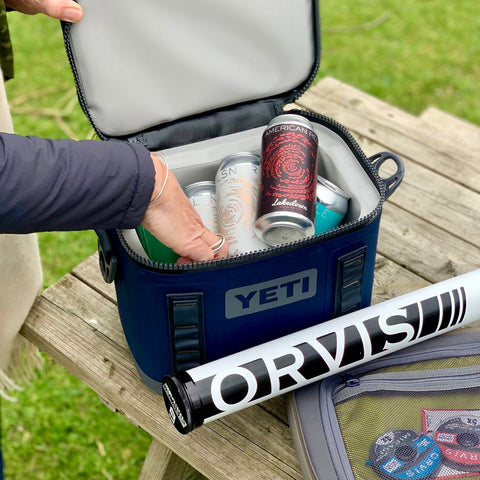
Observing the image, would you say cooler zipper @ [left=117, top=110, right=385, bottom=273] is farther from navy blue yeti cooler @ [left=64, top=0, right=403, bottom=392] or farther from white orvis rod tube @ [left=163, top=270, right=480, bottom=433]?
white orvis rod tube @ [left=163, top=270, right=480, bottom=433]

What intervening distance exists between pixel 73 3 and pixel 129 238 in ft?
1.16

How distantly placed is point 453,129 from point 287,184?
2.60ft

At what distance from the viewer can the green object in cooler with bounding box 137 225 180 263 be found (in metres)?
0.96

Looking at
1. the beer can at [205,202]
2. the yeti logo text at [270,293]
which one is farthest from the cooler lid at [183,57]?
the yeti logo text at [270,293]

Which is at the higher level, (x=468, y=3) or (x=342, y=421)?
(x=342, y=421)

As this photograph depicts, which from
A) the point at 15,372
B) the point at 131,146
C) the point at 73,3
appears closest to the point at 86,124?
the point at 15,372

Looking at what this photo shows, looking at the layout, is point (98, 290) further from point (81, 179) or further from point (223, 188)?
point (81, 179)

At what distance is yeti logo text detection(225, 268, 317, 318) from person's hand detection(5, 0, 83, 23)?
0.47m

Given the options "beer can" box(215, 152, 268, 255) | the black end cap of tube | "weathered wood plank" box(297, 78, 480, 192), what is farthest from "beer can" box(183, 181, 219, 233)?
"weathered wood plank" box(297, 78, 480, 192)

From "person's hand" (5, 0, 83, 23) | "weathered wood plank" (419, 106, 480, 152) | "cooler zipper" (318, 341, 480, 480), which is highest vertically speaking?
"person's hand" (5, 0, 83, 23)

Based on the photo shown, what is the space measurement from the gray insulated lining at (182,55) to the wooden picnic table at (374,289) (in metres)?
0.35

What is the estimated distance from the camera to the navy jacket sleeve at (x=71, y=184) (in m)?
0.76

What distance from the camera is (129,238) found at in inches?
38.7

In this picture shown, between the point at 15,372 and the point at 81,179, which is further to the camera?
the point at 15,372
